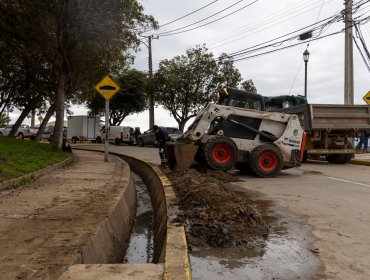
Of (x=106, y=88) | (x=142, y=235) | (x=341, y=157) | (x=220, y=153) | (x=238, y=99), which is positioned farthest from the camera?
(x=341, y=157)

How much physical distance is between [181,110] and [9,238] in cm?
3547

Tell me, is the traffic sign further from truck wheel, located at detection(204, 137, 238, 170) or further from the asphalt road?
truck wheel, located at detection(204, 137, 238, 170)

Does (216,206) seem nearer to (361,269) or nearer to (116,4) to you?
(361,269)

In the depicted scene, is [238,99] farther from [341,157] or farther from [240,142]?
[341,157]

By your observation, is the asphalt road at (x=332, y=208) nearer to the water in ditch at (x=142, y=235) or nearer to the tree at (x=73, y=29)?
the water in ditch at (x=142, y=235)

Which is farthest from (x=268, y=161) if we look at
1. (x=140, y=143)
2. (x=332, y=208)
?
(x=140, y=143)

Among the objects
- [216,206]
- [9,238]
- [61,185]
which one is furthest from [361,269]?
[61,185]

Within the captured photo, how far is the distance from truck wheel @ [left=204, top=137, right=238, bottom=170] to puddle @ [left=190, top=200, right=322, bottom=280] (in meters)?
6.83

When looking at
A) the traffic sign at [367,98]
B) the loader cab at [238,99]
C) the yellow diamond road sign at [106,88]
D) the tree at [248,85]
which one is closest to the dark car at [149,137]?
the tree at [248,85]

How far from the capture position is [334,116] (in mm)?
17125

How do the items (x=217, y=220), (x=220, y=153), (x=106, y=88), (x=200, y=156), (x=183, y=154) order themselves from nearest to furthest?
1. (x=217, y=220)
2. (x=183, y=154)
3. (x=220, y=153)
4. (x=200, y=156)
5. (x=106, y=88)

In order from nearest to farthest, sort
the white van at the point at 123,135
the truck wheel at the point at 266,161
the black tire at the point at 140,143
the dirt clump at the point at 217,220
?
the dirt clump at the point at 217,220 < the truck wheel at the point at 266,161 < the black tire at the point at 140,143 < the white van at the point at 123,135

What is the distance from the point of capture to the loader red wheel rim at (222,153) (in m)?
12.9

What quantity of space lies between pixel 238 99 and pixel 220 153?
2.08 m
